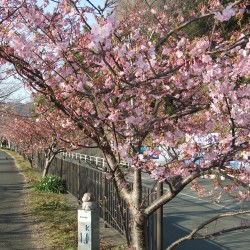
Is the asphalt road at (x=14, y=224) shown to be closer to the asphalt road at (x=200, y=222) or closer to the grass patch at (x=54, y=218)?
the grass patch at (x=54, y=218)

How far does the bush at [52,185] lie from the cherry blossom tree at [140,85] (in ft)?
31.4

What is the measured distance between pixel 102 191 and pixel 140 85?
577 cm

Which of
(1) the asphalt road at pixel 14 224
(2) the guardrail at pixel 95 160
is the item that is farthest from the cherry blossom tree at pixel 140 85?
(1) the asphalt road at pixel 14 224

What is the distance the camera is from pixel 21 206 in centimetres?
1132

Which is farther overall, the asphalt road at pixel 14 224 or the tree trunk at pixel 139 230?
the asphalt road at pixel 14 224

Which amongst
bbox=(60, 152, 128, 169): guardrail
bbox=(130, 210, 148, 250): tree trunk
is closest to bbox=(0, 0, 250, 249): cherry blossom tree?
bbox=(130, 210, 148, 250): tree trunk

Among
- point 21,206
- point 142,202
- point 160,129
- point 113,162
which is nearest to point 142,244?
point 142,202

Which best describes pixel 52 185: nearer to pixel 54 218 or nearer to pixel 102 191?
pixel 54 218

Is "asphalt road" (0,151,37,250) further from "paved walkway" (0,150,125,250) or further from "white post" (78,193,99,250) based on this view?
"white post" (78,193,99,250)

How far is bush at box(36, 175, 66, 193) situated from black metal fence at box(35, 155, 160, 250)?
22cm

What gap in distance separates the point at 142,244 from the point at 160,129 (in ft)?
4.49

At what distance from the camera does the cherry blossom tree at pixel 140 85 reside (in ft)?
10.2

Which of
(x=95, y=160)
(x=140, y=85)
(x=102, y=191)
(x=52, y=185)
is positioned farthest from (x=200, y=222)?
(x=95, y=160)

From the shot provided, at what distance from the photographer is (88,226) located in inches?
238
